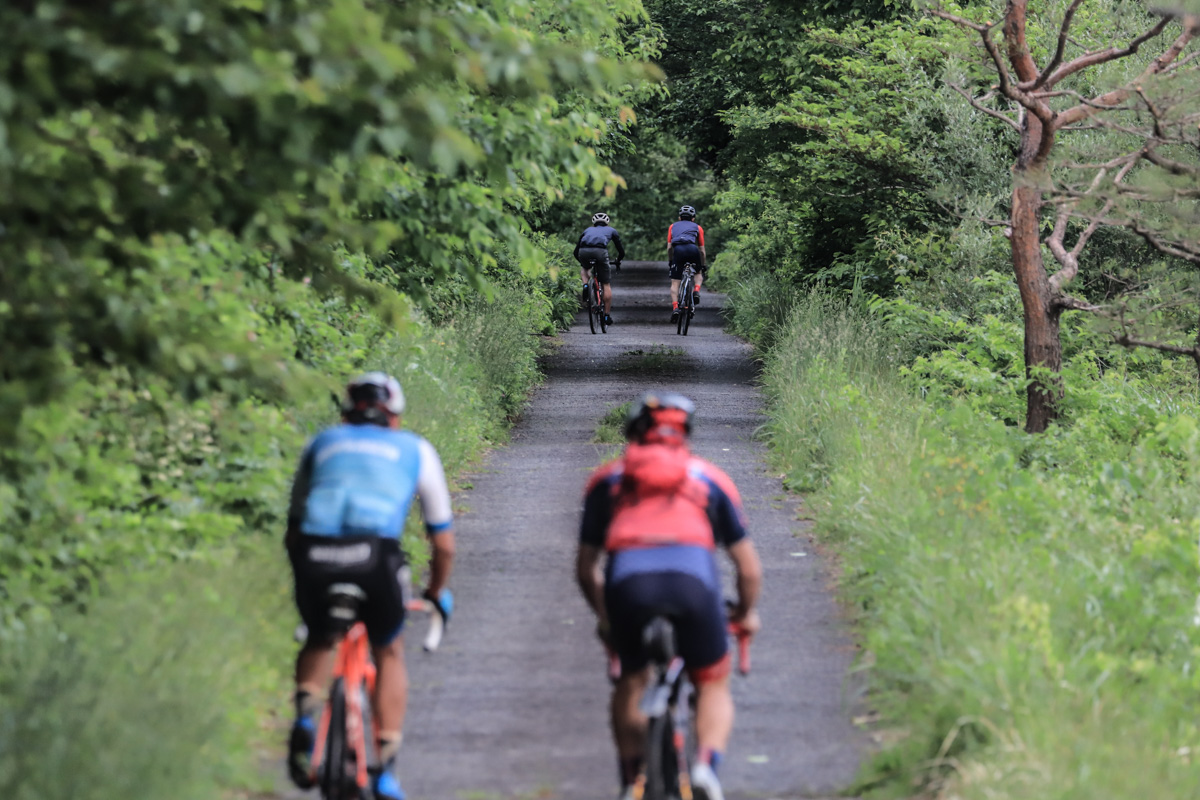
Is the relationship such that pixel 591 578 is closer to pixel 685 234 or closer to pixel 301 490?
pixel 301 490

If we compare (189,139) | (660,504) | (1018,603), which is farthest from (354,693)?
(1018,603)

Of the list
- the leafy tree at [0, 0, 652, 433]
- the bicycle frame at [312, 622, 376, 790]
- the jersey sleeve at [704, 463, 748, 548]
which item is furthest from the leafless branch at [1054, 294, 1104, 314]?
the bicycle frame at [312, 622, 376, 790]

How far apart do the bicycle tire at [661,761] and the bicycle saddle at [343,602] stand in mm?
1271

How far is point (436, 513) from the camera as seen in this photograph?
628 centimetres

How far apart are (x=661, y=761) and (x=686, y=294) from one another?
69.0ft

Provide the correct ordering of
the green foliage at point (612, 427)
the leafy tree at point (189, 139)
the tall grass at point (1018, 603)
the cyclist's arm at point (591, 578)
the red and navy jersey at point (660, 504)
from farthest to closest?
the green foliage at point (612, 427)
the tall grass at point (1018, 603)
the cyclist's arm at point (591, 578)
the red and navy jersey at point (660, 504)
the leafy tree at point (189, 139)

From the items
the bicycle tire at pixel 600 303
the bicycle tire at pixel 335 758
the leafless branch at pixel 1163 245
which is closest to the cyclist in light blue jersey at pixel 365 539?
the bicycle tire at pixel 335 758

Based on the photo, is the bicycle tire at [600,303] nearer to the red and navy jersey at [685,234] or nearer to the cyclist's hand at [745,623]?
the red and navy jersey at [685,234]

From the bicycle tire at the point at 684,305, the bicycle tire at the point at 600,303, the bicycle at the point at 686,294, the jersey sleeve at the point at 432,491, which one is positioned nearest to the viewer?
the jersey sleeve at the point at 432,491

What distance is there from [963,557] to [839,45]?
14.0 metres

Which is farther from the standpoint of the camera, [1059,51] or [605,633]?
[1059,51]

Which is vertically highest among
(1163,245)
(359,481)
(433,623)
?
(1163,245)

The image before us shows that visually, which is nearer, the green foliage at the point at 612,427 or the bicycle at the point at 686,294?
the green foliage at the point at 612,427

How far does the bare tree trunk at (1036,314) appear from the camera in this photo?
15.6 metres
